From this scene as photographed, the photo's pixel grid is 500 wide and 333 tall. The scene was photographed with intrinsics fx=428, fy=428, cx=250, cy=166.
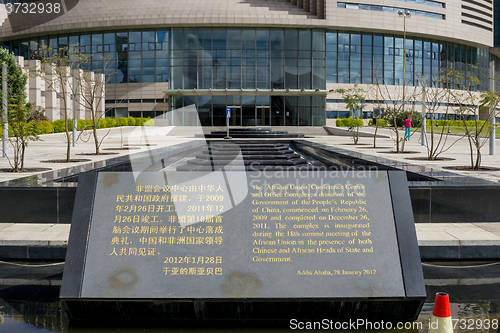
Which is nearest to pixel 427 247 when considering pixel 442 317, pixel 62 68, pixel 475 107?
pixel 442 317

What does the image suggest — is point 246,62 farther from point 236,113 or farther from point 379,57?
point 379,57

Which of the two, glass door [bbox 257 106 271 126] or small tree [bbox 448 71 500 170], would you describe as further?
glass door [bbox 257 106 271 126]

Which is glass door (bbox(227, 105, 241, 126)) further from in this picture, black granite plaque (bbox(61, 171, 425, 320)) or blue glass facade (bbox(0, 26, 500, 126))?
black granite plaque (bbox(61, 171, 425, 320))

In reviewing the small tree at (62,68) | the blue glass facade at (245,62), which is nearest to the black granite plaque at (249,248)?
the small tree at (62,68)

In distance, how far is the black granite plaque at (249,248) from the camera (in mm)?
3770

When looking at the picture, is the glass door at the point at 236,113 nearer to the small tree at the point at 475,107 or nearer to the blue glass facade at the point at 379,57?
the blue glass facade at the point at 379,57

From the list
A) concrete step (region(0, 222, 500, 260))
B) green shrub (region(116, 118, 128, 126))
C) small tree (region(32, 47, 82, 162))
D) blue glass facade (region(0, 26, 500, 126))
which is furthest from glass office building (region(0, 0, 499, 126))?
concrete step (region(0, 222, 500, 260))

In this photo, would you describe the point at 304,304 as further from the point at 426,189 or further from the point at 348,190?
the point at 426,189

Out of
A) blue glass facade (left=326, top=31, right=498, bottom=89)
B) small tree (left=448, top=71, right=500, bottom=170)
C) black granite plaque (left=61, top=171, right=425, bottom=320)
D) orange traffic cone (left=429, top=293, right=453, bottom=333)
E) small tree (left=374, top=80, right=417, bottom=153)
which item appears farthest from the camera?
blue glass facade (left=326, top=31, right=498, bottom=89)

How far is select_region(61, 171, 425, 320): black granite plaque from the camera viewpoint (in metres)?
3.77

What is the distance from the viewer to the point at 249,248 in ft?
12.9

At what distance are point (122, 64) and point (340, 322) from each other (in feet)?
184

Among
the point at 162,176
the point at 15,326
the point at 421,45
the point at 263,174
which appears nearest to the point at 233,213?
the point at 263,174

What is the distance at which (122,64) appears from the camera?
55.2m
